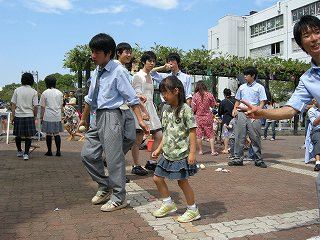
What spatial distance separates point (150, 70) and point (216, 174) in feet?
6.97

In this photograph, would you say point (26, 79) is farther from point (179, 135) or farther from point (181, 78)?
point (179, 135)

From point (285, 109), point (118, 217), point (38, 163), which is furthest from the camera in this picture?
point (38, 163)

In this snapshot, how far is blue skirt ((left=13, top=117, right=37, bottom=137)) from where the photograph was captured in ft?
26.7

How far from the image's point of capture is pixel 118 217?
4.02 metres

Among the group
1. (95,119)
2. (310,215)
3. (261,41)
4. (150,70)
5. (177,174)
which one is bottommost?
(310,215)

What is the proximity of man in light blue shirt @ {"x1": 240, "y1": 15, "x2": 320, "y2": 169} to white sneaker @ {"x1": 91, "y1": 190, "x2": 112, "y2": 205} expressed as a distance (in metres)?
2.28

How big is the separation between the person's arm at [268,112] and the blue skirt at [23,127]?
6182 mm

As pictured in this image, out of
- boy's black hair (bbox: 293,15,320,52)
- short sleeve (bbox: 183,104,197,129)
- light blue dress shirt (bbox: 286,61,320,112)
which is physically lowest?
short sleeve (bbox: 183,104,197,129)

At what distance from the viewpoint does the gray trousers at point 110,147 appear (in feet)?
14.1

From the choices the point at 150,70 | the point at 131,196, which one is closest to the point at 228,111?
the point at 150,70

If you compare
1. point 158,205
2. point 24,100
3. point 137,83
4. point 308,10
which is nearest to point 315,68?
point 158,205

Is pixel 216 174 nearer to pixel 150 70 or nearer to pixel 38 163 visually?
pixel 150 70

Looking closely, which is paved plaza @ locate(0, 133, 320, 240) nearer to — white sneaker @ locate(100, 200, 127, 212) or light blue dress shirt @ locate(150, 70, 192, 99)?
white sneaker @ locate(100, 200, 127, 212)

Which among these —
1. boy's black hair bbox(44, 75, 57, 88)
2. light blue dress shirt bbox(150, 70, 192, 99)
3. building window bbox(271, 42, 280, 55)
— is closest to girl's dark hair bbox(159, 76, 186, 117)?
light blue dress shirt bbox(150, 70, 192, 99)
